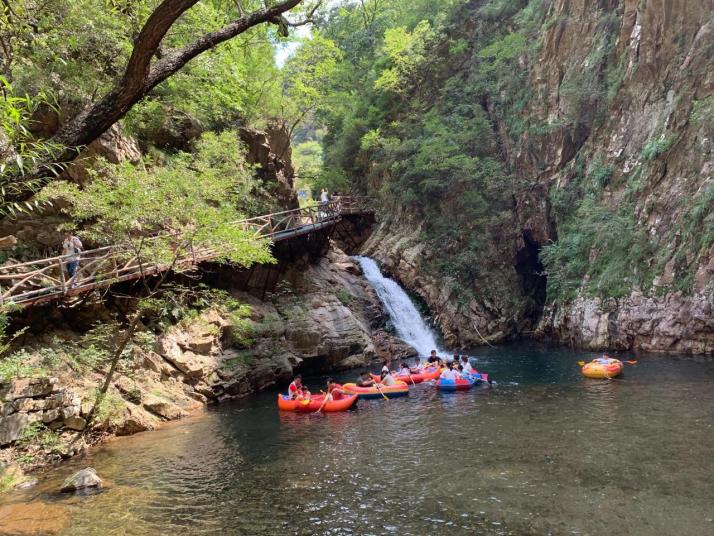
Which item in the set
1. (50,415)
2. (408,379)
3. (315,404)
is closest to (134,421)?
(50,415)

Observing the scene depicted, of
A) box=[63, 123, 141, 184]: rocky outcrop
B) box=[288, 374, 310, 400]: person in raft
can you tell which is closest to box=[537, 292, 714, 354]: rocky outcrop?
box=[288, 374, 310, 400]: person in raft

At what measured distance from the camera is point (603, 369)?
15.5 metres

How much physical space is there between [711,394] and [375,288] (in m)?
16.0

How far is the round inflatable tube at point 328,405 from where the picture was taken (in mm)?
14477

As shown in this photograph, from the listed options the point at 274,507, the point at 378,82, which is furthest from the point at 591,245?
the point at 274,507

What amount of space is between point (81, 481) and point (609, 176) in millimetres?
22151

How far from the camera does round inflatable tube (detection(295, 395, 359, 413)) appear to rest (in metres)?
14.5

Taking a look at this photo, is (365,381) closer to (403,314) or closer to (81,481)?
(81,481)

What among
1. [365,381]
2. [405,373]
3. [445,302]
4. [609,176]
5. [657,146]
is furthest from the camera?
[445,302]

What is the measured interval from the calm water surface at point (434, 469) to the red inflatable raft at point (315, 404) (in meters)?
0.50

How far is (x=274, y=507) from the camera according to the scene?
8.14m

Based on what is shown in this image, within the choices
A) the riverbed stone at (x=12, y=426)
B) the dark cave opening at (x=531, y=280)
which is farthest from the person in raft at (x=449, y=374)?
the riverbed stone at (x=12, y=426)

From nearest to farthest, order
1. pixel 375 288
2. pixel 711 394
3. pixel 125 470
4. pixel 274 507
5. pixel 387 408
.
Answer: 1. pixel 274 507
2. pixel 125 470
3. pixel 711 394
4. pixel 387 408
5. pixel 375 288

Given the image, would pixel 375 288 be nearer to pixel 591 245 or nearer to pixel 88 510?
pixel 591 245
